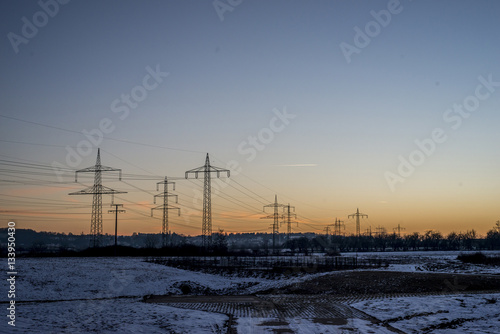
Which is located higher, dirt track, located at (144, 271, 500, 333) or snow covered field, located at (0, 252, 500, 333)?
snow covered field, located at (0, 252, 500, 333)

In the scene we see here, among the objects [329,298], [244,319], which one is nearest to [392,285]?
[329,298]

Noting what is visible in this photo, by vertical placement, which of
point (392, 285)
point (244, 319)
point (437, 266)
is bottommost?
point (437, 266)

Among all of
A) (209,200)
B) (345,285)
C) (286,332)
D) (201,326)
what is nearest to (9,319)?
(201,326)

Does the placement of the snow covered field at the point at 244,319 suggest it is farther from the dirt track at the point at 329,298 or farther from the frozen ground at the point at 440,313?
the dirt track at the point at 329,298

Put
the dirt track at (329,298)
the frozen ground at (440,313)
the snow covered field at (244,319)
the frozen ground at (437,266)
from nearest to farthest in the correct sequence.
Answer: the snow covered field at (244,319), the frozen ground at (440,313), the dirt track at (329,298), the frozen ground at (437,266)

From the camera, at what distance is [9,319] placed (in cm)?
1780

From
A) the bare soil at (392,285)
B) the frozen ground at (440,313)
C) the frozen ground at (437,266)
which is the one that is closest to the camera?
the frozen ground at (440,313)

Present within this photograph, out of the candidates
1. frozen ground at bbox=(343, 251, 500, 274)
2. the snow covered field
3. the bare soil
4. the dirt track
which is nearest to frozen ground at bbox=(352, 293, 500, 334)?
the snow covered field

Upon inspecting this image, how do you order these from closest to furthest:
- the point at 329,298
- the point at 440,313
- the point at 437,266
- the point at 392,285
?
the point at 440,313, the point at 329,298, the point at 392,285, the point at 437,266

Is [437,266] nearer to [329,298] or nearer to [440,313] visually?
[329,298]

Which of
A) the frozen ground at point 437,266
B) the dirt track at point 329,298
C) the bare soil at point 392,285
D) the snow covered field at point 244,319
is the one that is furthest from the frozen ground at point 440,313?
the frozen ground at point 437,266

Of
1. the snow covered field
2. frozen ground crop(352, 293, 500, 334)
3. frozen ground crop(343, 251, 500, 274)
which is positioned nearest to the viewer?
the snow covered field

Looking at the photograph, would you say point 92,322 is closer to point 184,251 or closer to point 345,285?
point 345,285

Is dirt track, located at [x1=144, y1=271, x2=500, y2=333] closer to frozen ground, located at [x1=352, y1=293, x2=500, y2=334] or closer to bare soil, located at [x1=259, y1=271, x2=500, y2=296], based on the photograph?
bare soil, located at [x1=259, y1=271, x2=500, y2=296]
